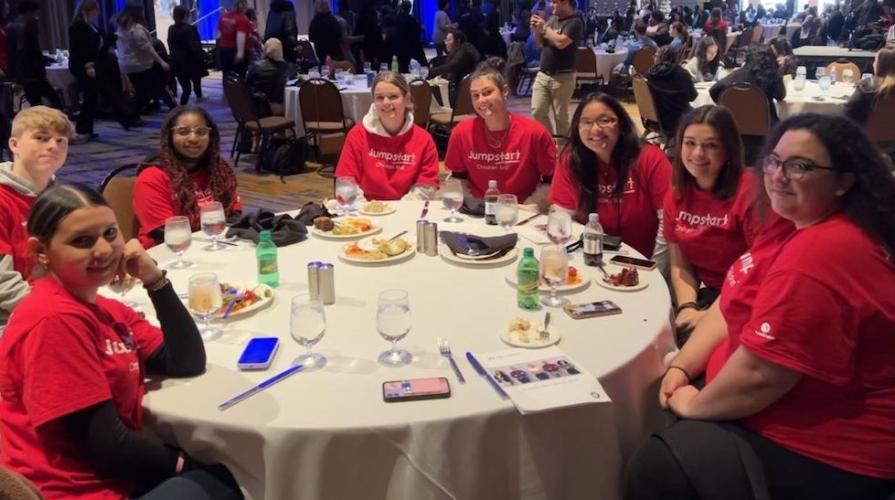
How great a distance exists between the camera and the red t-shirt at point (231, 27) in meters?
10.0

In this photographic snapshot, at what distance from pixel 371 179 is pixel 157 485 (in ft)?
7.83

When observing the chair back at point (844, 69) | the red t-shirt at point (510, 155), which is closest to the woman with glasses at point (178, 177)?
the red t-shirt at point (510, 155)

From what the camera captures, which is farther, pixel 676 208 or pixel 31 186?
pixel 676 208

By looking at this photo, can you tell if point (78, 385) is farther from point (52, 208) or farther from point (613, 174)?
point (613, 174)

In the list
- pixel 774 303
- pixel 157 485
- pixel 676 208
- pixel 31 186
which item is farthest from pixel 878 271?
pixel 31 186

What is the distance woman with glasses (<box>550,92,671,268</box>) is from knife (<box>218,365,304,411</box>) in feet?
5.36

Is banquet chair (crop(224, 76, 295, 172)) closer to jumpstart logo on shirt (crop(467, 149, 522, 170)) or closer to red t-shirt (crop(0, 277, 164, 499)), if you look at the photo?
jumpstart logo on shirt (crop(467, 149, 522, 170))

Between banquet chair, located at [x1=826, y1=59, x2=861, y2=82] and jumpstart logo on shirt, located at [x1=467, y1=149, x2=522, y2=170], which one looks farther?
banquet chair, located at [x1=826, y1=59, x2=861, y2=82]

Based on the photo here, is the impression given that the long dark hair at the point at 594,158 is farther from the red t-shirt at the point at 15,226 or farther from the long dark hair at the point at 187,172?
the red t-shirt at the point at 15,226

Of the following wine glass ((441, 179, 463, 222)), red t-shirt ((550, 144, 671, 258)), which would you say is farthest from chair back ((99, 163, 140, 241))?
red t-shirt ((550, 144, 671, 258))

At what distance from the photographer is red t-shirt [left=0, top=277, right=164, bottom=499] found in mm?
1343

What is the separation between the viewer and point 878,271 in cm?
143

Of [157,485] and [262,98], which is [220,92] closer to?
[262,98]

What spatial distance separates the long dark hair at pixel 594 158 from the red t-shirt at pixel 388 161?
0.94m
